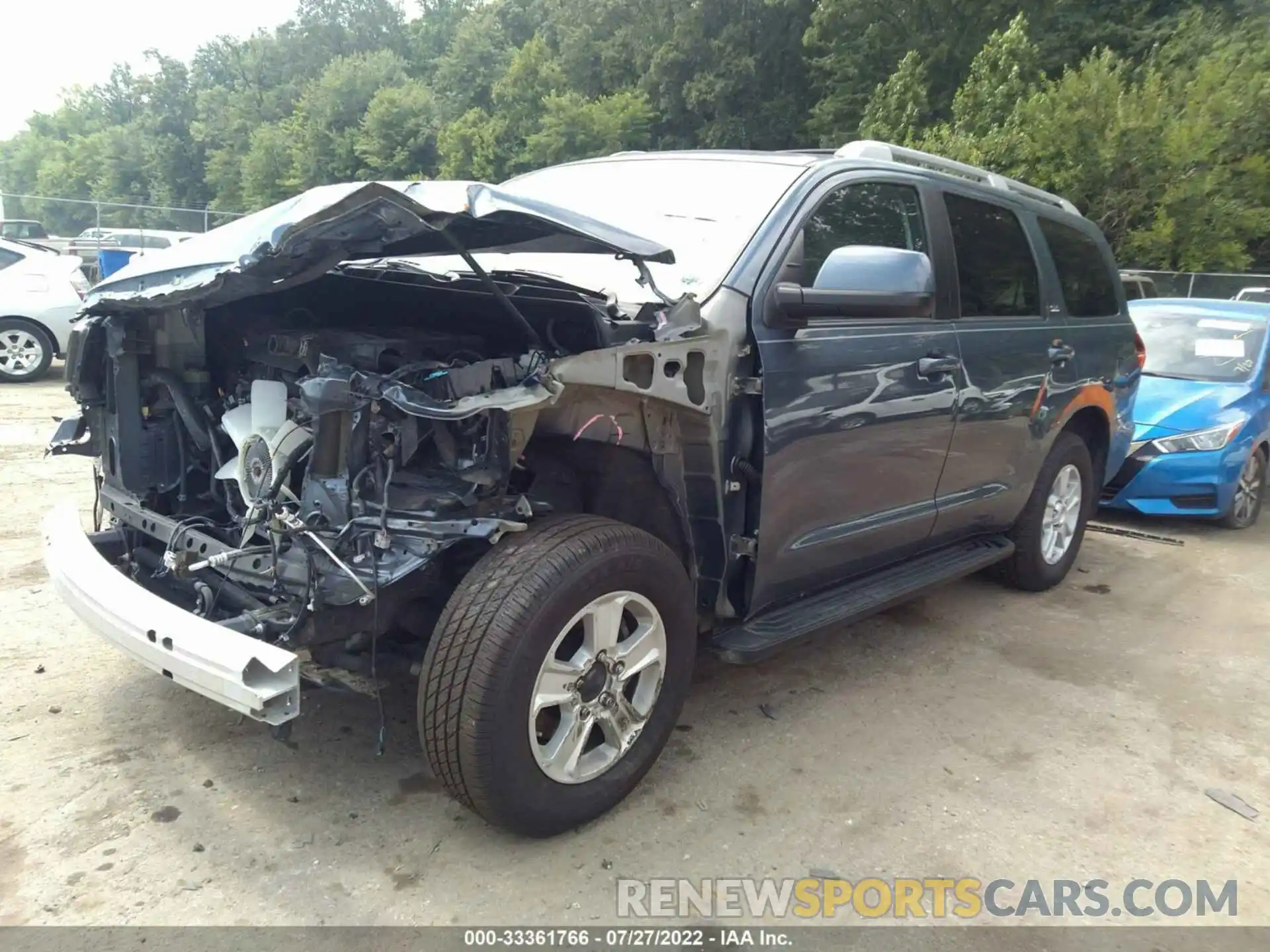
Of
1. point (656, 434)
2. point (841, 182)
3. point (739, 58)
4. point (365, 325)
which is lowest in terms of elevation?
point (656, 434)

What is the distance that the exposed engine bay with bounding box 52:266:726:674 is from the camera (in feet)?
7.73

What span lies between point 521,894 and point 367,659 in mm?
741

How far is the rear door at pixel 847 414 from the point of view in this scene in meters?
2.97

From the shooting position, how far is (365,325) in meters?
3.16

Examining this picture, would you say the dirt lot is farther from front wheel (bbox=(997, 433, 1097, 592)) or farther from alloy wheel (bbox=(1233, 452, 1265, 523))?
alloy wheel (bbox=(1233, 452, 1265, 523))

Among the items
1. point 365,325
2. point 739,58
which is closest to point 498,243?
point 365,325

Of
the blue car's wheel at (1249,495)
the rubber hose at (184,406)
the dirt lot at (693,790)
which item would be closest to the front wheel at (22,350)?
the dirt lot at (693,790)

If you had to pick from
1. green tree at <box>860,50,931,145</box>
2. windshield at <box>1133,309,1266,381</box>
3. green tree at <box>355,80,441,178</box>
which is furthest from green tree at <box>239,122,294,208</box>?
windshield at <box>1133,309,1266,381</box>

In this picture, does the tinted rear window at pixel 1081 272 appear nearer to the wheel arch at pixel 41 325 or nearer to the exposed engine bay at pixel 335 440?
the exposed engine bay at pixel 335 440

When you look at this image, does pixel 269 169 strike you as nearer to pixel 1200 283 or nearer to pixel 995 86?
pixel 995 86

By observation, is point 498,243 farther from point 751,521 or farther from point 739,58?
point 739,58

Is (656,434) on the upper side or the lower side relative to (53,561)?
upper

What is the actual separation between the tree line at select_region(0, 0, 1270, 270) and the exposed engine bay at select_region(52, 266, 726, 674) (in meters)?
14.1

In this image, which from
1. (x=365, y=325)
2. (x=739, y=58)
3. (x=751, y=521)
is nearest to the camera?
(x=751, y=521)
